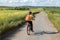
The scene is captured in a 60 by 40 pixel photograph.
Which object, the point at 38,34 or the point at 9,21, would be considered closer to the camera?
the point at 38,34

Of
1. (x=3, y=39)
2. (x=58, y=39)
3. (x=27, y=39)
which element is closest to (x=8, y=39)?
(x=3, y=39)

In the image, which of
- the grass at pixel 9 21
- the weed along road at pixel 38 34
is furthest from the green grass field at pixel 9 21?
the weed along road at pixel 38 34

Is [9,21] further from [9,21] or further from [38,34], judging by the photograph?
[38,34]

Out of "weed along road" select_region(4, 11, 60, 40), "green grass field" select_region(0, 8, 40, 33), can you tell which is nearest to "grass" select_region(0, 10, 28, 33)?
"green grass field" select_region(0, 8, 40, 33)

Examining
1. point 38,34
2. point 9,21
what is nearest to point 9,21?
point 9,21

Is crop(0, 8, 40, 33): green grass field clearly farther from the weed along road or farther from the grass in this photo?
the weed along road

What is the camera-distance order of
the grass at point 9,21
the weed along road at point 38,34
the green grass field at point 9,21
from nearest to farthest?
the weed along road at point 38,34 → the green grass field at point 9,21 → the grass at point 9,21

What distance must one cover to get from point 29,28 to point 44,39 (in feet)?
5.90

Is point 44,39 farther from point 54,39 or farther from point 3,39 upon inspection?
point 3,39

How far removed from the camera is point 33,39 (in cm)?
1245

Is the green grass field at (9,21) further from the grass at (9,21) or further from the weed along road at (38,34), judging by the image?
the weed along road at (38,34)

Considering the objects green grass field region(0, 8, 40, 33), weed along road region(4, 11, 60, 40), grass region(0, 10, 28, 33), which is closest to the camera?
weed along road region(4, 11, 60, 40)

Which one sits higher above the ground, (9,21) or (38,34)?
(38,34)

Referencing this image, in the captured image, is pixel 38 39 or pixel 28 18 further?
pixel 28 18
